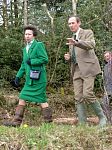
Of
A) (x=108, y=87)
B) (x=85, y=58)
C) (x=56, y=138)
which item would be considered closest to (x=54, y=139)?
(x=56, y=138)

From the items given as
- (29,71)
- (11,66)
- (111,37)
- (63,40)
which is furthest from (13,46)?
(29,71)

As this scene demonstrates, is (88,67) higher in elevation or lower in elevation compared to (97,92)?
higher

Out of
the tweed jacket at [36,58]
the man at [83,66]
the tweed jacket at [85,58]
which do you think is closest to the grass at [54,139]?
the man at [83,66]

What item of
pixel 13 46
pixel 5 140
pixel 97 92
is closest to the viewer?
pixel 5 140

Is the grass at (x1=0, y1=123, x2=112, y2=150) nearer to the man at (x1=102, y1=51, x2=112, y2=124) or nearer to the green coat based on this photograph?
the man at (x1=102, y1=51, x2=112, y2=124)

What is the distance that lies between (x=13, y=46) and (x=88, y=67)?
5.64 metres

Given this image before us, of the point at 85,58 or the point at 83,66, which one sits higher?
the point at 85,58

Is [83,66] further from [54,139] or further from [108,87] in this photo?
[54,139]

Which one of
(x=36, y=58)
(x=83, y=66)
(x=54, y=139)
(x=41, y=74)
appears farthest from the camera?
(x=41, y=74)

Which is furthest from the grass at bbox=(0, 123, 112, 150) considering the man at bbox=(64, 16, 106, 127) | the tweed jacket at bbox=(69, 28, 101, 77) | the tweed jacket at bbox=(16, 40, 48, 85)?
the tweed jacket at bbox=(16, 40, 48, 85)

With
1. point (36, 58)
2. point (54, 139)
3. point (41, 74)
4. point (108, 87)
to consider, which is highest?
point (36, 58)

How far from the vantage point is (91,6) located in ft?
41.1

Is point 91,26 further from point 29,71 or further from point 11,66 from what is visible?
point 29,71

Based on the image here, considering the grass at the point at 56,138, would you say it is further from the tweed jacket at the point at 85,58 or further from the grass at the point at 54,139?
the tweed jacket at the point at 85,58
